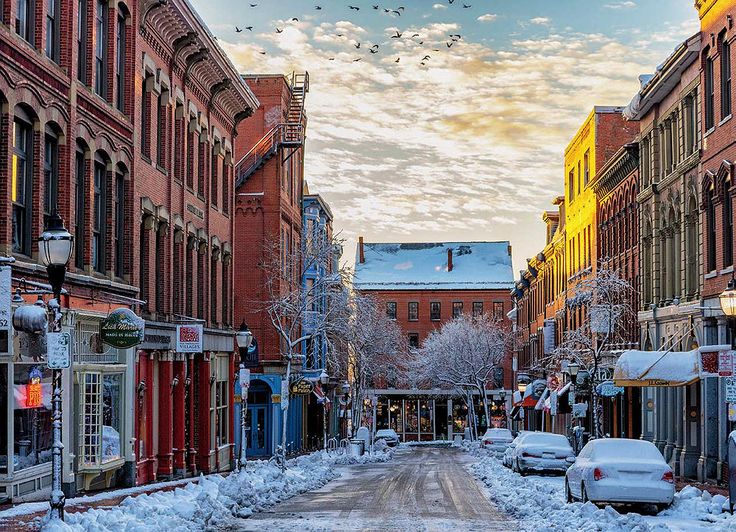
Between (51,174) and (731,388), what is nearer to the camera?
(731,388)

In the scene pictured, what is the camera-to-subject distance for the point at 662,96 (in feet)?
128

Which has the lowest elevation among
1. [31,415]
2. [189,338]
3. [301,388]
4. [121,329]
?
[301,388]

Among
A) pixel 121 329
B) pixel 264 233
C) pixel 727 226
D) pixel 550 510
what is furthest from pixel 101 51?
pixel 264 233

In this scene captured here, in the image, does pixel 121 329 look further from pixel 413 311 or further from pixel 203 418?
pixel 413 311

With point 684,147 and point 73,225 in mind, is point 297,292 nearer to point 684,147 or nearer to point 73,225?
point 684,147

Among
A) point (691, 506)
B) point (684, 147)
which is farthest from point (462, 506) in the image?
point (684, 147)

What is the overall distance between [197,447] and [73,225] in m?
14.9

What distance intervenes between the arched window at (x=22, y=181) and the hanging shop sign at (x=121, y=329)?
2621 millimetres

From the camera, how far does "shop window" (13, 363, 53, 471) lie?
2161 centimetres

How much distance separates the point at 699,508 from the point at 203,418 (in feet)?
66.9

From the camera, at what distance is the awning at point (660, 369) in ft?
97.1

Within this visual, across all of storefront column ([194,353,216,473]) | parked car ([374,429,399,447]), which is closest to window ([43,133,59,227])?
storefront column ([194,353,216,473])

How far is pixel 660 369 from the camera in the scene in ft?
97.8

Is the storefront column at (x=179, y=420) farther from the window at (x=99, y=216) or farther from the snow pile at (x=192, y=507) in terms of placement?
the window at (x=99, y=216)
